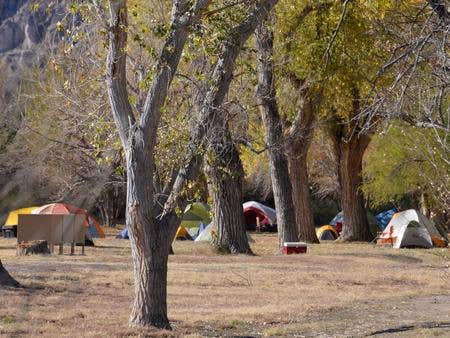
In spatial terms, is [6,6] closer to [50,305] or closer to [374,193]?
[374,193]

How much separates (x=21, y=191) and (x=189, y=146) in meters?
31.7

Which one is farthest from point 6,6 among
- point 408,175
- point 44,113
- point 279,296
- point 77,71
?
point 279,296

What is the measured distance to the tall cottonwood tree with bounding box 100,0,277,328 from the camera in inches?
417

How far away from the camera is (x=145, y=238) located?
10688 mm

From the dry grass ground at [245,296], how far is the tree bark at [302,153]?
448cm

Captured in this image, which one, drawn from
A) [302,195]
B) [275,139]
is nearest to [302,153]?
[302,195]

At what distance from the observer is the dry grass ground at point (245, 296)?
11500mm

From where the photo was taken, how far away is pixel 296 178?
30.6 m

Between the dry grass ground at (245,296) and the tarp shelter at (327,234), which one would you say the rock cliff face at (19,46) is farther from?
the tarp shelter at (327,234)

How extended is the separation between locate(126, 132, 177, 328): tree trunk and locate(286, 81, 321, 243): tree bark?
1425 cm

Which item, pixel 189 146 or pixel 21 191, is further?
pixel 21 191

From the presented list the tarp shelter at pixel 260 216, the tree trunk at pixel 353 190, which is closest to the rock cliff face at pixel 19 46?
the tree trunk at pixel 353 190

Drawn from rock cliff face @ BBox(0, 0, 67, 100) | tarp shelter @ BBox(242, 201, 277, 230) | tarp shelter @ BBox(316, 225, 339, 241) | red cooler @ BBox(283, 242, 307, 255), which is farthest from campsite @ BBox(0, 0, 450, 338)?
tarp shelter @ BBox(242, 201, 277, 230)

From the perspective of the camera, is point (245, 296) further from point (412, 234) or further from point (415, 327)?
point (412, 234)
